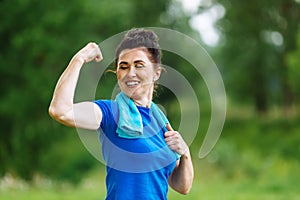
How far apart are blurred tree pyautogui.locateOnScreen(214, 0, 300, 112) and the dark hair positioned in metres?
20.2

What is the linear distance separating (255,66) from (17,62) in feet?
39.1

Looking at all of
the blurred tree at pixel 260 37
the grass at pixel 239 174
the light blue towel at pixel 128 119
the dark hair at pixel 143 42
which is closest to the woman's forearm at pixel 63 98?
the light blue towel at pixel 128 119

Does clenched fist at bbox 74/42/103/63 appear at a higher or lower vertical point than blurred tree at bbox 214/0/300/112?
lower

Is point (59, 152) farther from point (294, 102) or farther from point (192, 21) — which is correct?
point (294, 102)

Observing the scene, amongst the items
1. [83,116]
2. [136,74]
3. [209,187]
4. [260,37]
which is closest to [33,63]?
[209,187]

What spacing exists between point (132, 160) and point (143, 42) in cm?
44

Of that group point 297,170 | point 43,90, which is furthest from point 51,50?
point 297,170

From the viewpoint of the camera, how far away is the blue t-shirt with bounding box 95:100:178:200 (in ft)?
6.61

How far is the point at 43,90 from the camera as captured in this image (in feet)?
44.0

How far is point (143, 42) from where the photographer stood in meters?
2.14

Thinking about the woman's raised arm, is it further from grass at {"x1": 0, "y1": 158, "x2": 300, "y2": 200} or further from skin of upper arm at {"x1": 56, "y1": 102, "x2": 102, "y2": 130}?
grass at {"x1": 0, "y1": 158, "x2": 300, "y2": 200}

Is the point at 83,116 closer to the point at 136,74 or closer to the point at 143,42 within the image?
the point at 136,74

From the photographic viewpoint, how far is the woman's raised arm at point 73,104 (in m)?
1.83

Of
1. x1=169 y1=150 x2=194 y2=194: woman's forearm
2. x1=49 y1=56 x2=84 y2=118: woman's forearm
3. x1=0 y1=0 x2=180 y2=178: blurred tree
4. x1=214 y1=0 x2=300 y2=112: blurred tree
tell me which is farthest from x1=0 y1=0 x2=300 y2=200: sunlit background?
x1=49 y1=56 x2=84 y2=118: woman's forearm
